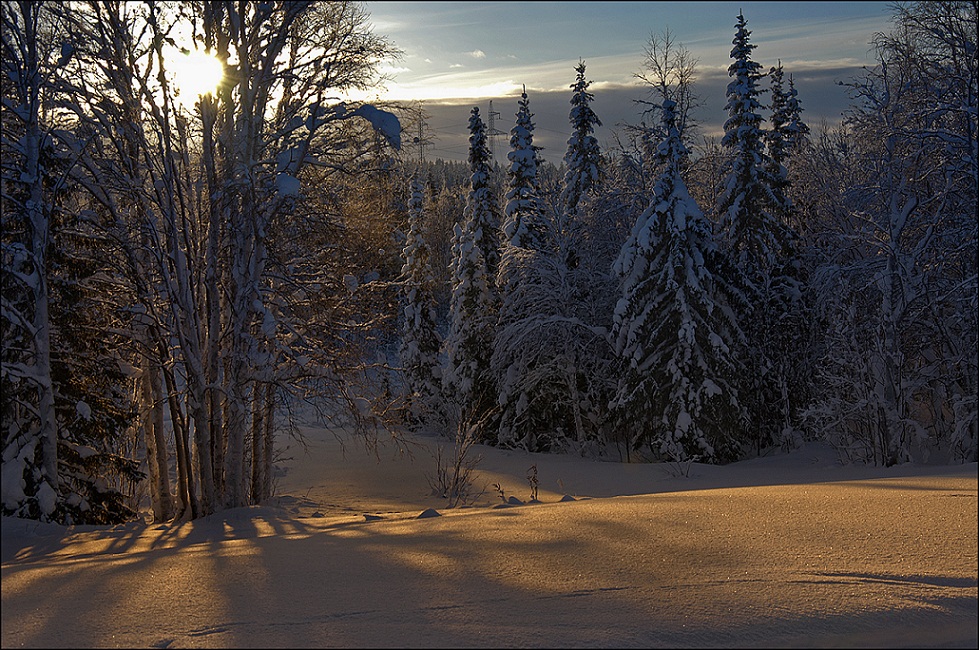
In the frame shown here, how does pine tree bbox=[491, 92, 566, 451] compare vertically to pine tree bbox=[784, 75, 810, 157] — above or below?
below

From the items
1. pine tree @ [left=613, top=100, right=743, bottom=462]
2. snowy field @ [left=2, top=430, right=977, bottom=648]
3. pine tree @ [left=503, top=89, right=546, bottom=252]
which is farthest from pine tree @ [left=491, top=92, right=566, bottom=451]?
snowy field @ [left=2, top=430, right=977, bottom=648]

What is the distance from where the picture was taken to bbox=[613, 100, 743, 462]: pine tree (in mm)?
26000

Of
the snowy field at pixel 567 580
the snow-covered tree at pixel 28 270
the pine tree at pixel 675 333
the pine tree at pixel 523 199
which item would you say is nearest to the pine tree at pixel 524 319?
the pine tree at pixel 523 199

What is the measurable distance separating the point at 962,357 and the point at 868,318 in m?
3.36

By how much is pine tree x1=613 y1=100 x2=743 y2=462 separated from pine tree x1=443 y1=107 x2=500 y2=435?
8158mm

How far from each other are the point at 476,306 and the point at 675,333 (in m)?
10.2

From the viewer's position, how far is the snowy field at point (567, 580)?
445 cm

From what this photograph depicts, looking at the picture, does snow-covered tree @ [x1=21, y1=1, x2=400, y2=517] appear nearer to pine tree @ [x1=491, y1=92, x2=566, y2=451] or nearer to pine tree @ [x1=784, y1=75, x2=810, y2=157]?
pine tree @ [x1=491, y1=92, x2=566, y2=451]

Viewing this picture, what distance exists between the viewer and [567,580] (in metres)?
5.38

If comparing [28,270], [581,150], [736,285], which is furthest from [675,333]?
[28,270]

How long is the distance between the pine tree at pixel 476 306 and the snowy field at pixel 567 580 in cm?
2558

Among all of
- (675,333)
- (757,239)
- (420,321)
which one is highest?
(757,239)

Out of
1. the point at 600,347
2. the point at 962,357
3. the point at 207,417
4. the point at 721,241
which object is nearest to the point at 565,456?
the point at 600,347

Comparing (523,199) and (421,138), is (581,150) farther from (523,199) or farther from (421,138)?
(421,138)
